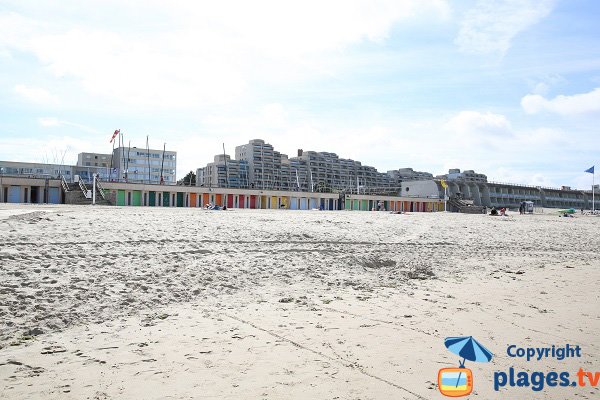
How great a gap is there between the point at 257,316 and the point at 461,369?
344 centimetres

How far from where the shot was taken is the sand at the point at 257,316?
5062 mm

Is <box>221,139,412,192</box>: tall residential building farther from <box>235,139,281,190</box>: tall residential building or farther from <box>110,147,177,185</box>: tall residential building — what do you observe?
<box>110,147,177,185</box>: tall residential building

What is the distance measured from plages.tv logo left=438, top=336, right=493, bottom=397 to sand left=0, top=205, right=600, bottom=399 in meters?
0.14

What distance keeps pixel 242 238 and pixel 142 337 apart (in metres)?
9.83

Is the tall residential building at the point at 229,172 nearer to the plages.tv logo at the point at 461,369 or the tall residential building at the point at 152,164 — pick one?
the tall residential building at the point at 152,164

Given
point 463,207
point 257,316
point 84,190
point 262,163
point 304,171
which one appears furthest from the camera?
point 304,171

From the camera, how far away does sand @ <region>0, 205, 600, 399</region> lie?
199 inches

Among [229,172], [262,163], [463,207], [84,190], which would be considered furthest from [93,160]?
[463,207]

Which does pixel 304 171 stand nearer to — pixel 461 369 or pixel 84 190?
pixel 84 190

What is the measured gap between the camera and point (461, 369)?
552cm

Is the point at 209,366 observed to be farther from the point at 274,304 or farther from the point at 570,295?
the point at 570,295

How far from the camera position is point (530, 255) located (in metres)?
17.2

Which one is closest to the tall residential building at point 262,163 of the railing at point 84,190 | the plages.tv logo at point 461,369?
the railing at point 84,190

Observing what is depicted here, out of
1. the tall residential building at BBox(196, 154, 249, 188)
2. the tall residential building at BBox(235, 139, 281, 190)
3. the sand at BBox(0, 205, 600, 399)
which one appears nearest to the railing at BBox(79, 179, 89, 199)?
the sand at BBox(0, 205, 600, 399)
